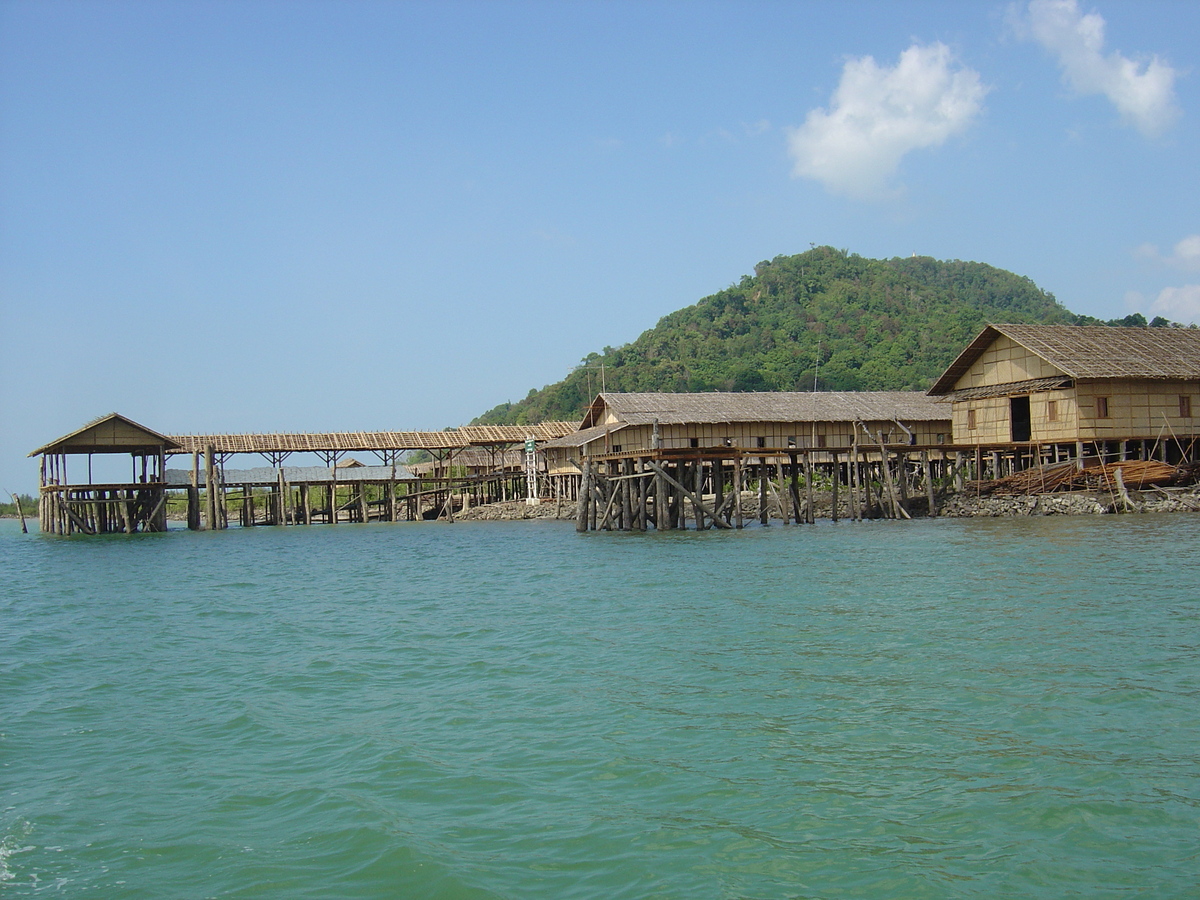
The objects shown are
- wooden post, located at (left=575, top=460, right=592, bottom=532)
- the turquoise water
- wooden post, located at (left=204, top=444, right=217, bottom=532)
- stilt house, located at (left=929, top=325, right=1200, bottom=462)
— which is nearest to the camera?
the turquoise water

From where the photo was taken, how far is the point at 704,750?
8086mm

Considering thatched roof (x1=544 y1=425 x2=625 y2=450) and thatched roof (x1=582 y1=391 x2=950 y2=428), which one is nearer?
thatched roof (x1=582 y1=391 x2=950 y2=428)

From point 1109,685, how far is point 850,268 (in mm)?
105786

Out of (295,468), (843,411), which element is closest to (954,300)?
(843,411)

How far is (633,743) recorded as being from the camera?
8.37 metres

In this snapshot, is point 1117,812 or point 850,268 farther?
point 850,268

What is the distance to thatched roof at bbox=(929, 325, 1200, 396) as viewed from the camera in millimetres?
31692

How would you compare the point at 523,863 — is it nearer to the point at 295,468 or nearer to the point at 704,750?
the point at 704,750

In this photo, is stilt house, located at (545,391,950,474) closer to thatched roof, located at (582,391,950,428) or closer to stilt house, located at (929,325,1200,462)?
thatched roof, located at (582,391,950,428)

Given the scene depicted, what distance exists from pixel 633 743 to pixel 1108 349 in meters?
31.2

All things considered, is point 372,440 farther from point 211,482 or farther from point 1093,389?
point 1093,389

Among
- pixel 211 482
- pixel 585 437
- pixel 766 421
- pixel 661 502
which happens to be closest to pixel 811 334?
pixel 585 437

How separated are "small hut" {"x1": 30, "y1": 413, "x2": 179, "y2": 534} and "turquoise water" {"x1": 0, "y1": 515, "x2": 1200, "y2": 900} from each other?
1168 inches

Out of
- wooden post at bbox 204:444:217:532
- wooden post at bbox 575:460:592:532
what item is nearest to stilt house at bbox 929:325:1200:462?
wooden post at bbox 575:460:592:532
